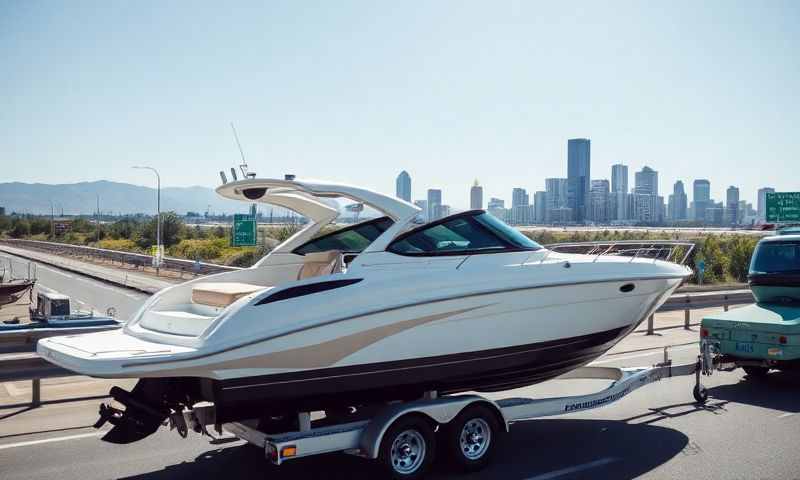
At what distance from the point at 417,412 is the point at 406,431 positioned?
18cm

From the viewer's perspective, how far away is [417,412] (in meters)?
6.11

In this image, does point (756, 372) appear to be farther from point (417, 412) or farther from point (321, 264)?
point (321, 264)

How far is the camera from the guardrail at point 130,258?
30297 millimetres

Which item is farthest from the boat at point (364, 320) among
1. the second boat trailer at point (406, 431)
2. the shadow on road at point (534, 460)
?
the shadow on road at point (534, 460)

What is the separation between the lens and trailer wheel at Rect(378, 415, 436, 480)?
19.5 feet

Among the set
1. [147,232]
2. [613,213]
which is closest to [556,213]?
[613,213]

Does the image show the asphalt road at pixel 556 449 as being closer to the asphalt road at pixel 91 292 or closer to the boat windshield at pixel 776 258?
the boat windshield at pixel 776 258

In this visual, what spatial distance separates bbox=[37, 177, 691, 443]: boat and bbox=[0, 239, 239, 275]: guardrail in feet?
45.1

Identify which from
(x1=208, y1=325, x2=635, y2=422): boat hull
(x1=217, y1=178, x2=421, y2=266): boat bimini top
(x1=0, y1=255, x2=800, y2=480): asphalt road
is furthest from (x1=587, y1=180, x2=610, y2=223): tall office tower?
(x1=208, y1=325, x2=635, y2=422): boat hull

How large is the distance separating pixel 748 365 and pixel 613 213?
195 metres

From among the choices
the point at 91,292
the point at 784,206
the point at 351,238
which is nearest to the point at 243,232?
the point at 91,292

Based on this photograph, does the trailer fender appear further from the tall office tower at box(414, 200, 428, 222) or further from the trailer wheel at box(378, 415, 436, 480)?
the tall office tower at box(414, 200, 428, 222)

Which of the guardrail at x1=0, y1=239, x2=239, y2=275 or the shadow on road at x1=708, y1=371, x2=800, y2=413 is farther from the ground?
the guardrail at x1=0, y1=239, x2=239, y2=275

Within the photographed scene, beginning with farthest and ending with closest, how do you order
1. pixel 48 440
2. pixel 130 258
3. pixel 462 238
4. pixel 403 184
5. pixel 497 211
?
pixel 130 258, pixel 497 211, pixel 403 184, pixel 48 440, pixel 462 238
